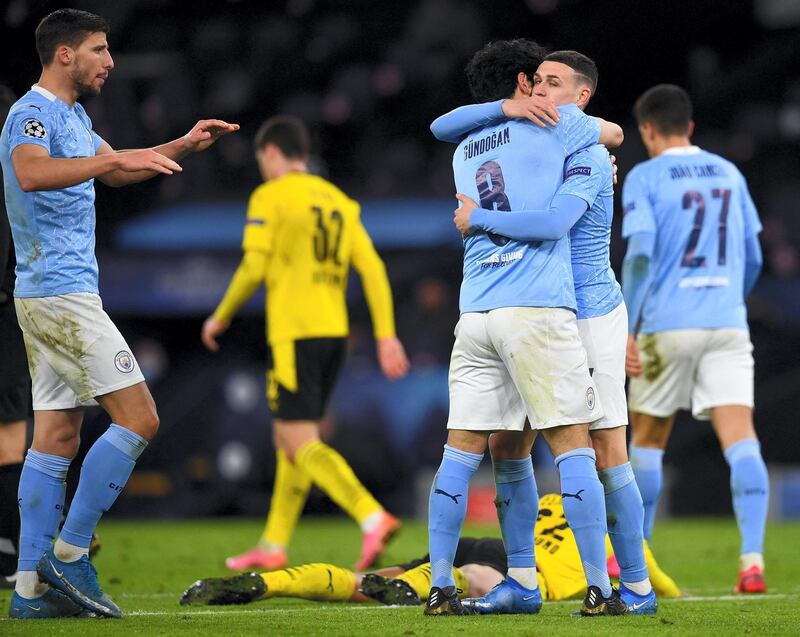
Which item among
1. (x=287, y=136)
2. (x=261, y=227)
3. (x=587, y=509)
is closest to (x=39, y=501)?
(x=587, y=509)

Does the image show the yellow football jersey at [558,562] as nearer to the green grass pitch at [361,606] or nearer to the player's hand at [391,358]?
the green grass pitch at [361,606]

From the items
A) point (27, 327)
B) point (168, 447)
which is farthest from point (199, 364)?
point (27, 327)

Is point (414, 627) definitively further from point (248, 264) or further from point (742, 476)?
point (248, 264)

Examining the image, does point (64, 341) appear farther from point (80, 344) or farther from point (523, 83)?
point (523, 83)

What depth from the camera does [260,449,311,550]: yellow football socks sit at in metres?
7.77

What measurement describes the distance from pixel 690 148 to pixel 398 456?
703 cm

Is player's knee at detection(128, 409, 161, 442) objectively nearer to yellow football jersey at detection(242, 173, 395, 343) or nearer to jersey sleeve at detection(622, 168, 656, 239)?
jersey sleeve at detection(622, 168, 656, 239)

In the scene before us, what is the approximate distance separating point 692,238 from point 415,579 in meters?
2.35

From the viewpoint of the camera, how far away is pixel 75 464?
43.0 ft

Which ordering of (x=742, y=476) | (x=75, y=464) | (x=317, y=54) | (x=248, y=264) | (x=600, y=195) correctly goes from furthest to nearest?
(x=317, y=54) < (x=75, y=464) < (x=248, y=264) < (x=742, y=476) < (x=600, y=195)

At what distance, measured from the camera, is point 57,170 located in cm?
469

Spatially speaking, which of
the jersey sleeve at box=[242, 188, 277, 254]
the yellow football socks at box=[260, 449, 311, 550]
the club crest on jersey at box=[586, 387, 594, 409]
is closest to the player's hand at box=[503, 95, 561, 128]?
the club crest on jersey at box=[586, 387, 594, 409]

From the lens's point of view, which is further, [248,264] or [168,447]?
[168,447]

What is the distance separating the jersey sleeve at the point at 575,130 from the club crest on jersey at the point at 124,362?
175cm
